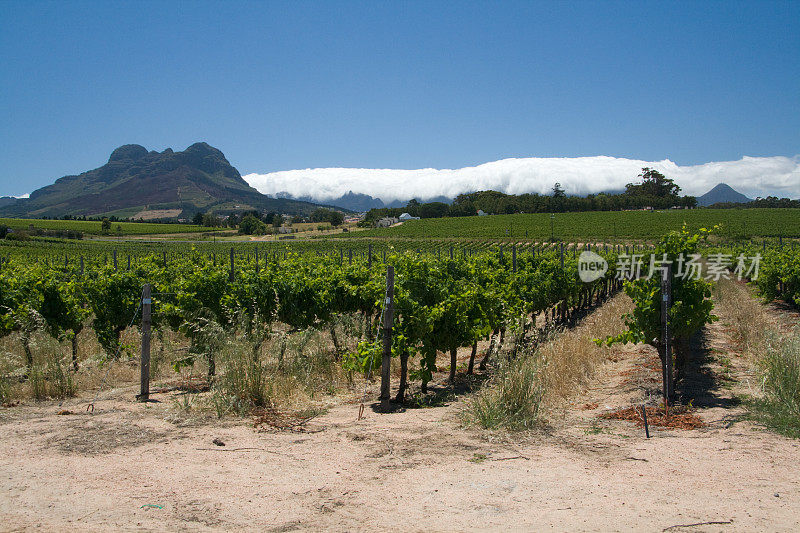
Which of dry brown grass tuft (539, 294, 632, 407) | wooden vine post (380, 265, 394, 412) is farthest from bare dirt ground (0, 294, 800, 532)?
dry brown grass tuft (539, 294, 632, 407)

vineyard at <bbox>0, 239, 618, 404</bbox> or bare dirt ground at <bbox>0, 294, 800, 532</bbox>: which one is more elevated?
vineyard at <bbox>0, 239, 618, 404</bbox>

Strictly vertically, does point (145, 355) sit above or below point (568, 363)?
above

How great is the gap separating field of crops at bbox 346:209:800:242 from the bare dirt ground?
184ft

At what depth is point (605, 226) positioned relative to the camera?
6738cm

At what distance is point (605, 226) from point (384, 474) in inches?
2719

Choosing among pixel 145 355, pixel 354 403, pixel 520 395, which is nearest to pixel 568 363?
pixel 520 395

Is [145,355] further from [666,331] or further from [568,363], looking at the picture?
[666,331]

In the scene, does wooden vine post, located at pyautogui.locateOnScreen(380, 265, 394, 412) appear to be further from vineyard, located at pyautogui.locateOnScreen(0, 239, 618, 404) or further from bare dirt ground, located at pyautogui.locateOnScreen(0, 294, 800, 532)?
bare dirt ground, located at pyautogui.locateOnScreen(0, 294, 800, 532)

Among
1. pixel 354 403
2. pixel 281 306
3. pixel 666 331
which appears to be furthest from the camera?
pixel 281 306

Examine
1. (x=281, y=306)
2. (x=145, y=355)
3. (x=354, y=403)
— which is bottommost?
(x=354, y=403)

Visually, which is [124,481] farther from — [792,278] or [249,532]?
[792,278]

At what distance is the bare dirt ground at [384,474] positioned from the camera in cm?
362

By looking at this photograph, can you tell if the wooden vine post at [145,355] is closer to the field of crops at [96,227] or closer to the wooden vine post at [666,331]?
the wooden vine post at [666,331]

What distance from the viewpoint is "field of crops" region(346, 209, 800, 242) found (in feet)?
191
